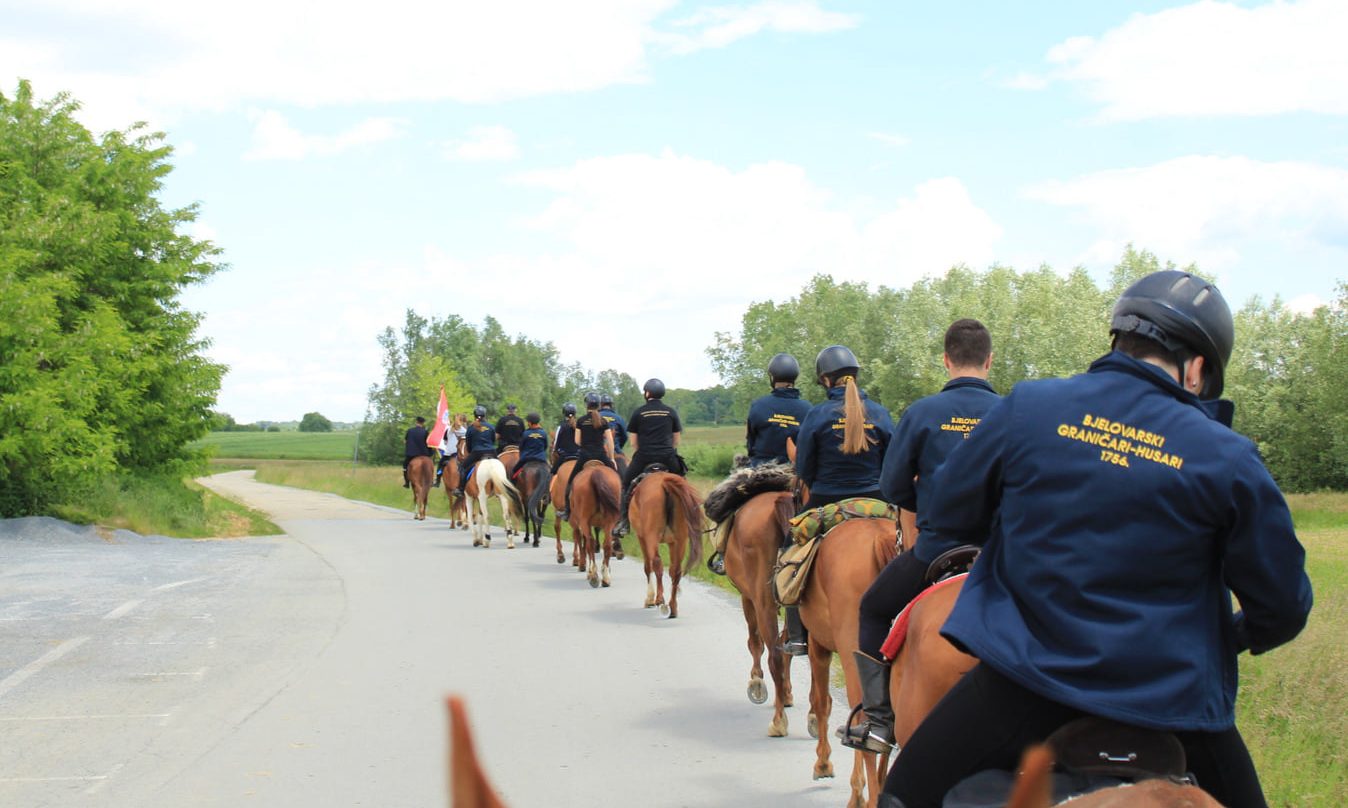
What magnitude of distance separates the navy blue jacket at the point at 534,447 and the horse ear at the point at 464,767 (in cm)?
2101

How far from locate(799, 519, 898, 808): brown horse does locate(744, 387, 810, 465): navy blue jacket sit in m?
2.40

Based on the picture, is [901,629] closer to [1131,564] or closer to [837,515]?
[1131,564]

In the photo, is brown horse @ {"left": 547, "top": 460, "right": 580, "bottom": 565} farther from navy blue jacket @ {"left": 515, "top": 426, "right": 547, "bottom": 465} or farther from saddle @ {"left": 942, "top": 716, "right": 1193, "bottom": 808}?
saddle @ {"left": 942, "top": 716, "right": 1193, "bottom": 808}

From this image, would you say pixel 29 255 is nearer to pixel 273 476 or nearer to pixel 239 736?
pixel 239 736

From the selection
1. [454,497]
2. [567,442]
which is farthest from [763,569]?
[454,497]

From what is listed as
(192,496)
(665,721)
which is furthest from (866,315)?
(665,721)

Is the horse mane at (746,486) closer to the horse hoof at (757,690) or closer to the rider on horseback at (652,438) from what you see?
the horse hoof at (757,690)

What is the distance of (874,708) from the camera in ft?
17.7

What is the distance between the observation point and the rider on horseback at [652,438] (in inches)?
572

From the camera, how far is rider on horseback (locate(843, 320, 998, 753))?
5.21 meters

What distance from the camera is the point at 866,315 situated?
10144cm

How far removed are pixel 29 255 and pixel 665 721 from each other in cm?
1941

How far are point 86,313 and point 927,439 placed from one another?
23.8 m

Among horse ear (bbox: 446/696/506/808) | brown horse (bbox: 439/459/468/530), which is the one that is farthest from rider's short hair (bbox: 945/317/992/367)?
brown horse (bbox: 439/459/468/530)
